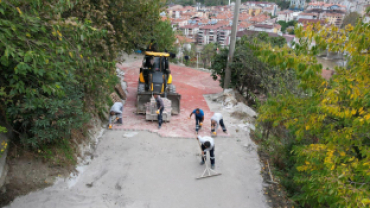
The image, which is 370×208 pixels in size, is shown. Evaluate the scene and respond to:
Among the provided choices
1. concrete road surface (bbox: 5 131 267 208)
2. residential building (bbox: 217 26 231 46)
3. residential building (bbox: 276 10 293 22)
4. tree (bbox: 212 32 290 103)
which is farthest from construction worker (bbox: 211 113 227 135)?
residential building (bbox: 276 10 293 22)

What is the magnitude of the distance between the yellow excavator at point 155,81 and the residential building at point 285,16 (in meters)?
59.9

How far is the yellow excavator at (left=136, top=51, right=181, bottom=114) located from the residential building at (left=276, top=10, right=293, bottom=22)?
197 feet

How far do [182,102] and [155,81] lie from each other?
247cm

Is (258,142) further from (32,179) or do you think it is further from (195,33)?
(195,33)

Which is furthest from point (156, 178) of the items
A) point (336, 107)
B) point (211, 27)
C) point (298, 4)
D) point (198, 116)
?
point (298, 4)

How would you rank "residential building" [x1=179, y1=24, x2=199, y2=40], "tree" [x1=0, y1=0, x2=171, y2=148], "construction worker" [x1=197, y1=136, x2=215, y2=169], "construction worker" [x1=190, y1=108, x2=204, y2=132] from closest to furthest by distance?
"tree" [x1=0, y1=0, x2=171, y2=148], "construction worker" [x1=197, y1=136, x2=215, y2=169], "construction worker" [x1=190, y1=108, x2=204, y2=132], "residential building" [x1=179, y1=24, x2=199, y2=40]

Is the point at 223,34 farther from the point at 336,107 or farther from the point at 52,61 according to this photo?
the point at 336,107

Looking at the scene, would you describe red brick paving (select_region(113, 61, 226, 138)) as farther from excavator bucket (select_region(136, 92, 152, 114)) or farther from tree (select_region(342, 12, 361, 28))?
tree (select_region(342, 12, 361, 28))

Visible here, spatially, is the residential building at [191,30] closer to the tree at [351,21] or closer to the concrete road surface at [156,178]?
the tree at [351,21]

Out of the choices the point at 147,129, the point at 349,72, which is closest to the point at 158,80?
the point at 147,129

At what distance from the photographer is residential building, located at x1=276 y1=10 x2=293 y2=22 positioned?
62719 millimetres

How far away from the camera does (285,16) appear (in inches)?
2502

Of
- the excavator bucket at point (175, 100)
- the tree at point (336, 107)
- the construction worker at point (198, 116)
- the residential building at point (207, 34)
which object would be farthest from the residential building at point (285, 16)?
the tree at point (336, 107)

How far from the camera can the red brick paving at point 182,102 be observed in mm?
9609
